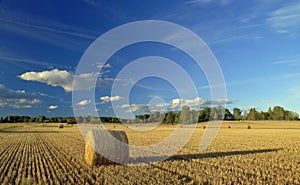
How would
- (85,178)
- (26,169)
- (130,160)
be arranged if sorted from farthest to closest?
(130,160), (26,169), (85,178)

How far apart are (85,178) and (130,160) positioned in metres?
4.19

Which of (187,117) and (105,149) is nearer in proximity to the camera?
(105,149)

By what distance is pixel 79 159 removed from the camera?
45.2ft

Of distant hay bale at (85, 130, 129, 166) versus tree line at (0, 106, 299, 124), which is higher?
tree line at (0, 106, 299, 124)

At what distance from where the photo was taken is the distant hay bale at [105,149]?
1235cm

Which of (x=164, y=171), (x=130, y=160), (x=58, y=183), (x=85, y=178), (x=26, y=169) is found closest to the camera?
(x=58, y=183)

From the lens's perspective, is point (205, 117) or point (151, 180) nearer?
point (151, 180)

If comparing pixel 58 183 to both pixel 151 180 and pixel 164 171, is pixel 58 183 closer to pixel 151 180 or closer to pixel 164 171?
pixel 151 180

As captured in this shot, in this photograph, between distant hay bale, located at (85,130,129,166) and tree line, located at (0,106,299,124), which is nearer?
distant hay bale, located at (85,130,129,166)

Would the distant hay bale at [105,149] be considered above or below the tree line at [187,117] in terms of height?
below

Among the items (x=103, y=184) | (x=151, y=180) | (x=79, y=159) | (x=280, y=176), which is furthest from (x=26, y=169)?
(x=280, y=176)

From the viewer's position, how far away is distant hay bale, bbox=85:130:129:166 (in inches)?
486

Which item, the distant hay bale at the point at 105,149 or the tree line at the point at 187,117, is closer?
the distant hay bale at the point at 105,149

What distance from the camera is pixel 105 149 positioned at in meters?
12.6
